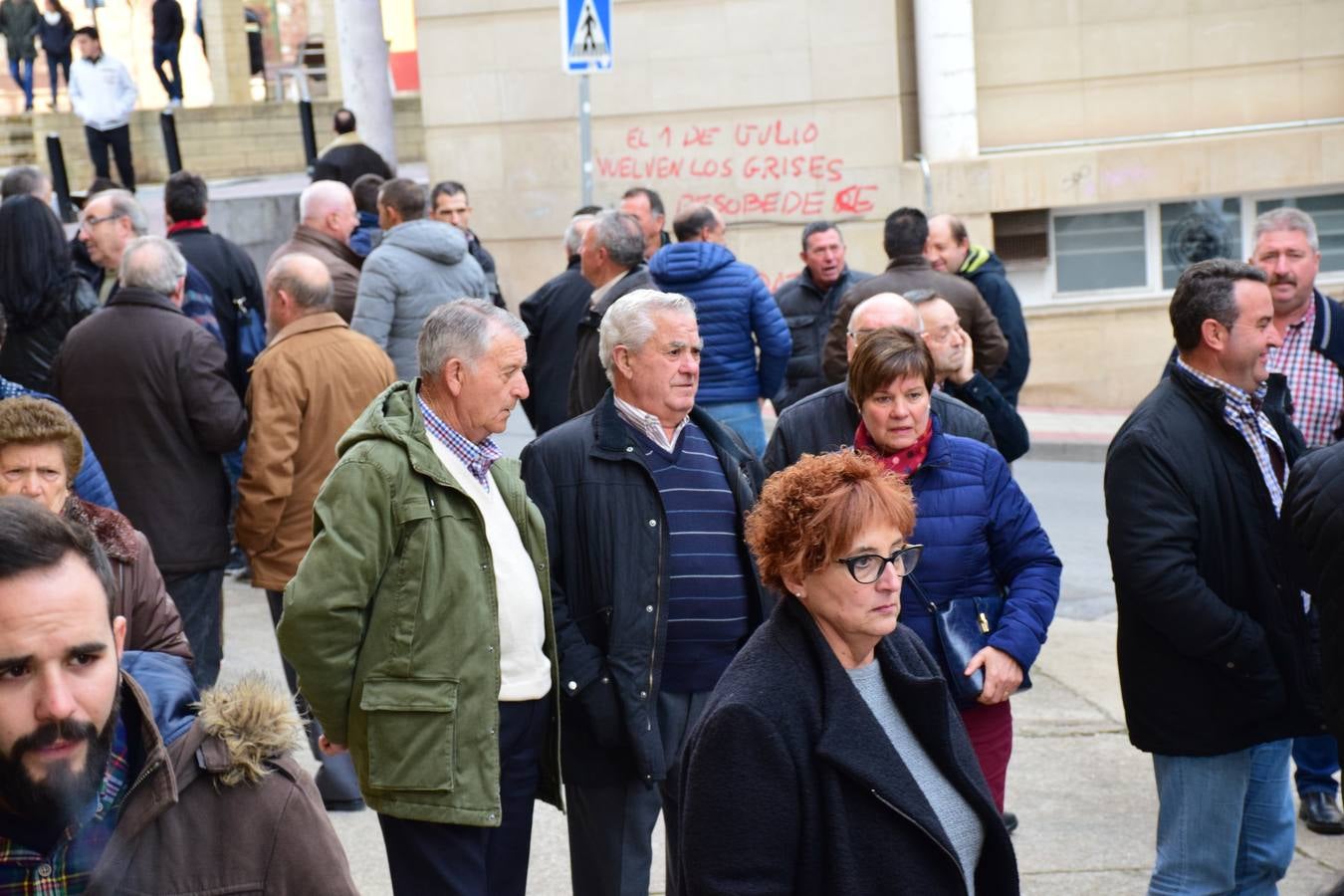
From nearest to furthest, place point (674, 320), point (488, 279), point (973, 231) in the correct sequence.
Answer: point (674, 320)
point (488, 279)
point (973, 231)

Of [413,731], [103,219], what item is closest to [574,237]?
[103,219]

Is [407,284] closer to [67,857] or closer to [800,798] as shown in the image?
[800,798]

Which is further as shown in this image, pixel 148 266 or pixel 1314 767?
pixel 148 266

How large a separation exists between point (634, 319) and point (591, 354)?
253 centimetres

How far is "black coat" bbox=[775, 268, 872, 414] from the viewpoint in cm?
887

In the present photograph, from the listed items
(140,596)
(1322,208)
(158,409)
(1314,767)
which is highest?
(158,409)

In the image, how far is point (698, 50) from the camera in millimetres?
15453

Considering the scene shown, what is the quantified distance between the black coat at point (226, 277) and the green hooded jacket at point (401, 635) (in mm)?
4683

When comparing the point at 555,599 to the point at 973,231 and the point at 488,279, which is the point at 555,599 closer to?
the point at 488,279

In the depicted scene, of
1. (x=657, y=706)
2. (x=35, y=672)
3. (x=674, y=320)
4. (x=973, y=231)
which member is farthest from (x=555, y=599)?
(x=973, y=231)

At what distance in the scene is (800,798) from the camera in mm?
3156

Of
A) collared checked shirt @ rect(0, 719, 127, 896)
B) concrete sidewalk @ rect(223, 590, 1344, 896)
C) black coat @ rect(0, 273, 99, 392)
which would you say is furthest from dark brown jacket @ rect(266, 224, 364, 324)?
collared checked shirt @ rect(0, 719, 127, 896)

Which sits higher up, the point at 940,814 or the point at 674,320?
the point at 674,320

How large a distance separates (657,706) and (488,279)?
Result: 672cm
